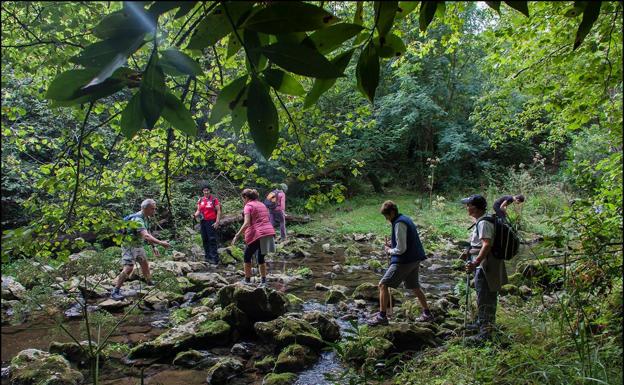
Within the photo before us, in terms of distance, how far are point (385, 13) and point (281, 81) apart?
0.26 meters

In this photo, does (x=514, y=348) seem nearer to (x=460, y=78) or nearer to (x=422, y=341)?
(x=422, y=341)

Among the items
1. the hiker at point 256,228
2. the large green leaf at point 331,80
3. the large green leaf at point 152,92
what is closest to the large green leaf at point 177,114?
the large green leaf at point 152,92

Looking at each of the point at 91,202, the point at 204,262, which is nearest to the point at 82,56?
the point at 91,202

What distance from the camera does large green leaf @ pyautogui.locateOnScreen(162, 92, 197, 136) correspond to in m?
0.85

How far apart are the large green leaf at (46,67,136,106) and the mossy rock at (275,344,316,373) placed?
13.2 ft

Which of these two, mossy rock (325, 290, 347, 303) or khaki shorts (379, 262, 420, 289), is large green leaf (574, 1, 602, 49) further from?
mossy rock (325, 290, 347, 303)

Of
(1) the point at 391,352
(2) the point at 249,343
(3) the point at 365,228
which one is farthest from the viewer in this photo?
(3) the point at 365,228

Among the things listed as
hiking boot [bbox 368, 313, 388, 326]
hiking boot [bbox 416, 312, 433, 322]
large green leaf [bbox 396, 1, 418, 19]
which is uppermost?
large green leaf [bbox 396, 1, 418, 19]

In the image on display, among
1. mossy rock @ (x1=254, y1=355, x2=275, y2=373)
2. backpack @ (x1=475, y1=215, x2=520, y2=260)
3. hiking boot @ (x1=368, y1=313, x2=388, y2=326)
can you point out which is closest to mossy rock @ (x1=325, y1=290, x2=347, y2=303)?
hiking boot @ (x1=368, y1=313, x2=388, y2=326)

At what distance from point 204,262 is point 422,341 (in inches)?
267

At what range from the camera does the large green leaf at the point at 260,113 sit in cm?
79

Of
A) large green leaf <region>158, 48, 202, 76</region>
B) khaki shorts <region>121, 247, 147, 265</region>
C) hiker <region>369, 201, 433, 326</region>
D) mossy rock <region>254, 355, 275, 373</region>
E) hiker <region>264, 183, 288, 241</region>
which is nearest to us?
large green leaf <region>158, 48, 202, 76</region>

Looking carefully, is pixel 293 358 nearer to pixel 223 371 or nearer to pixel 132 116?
pixel 223 371

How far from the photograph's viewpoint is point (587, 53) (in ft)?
10.6
